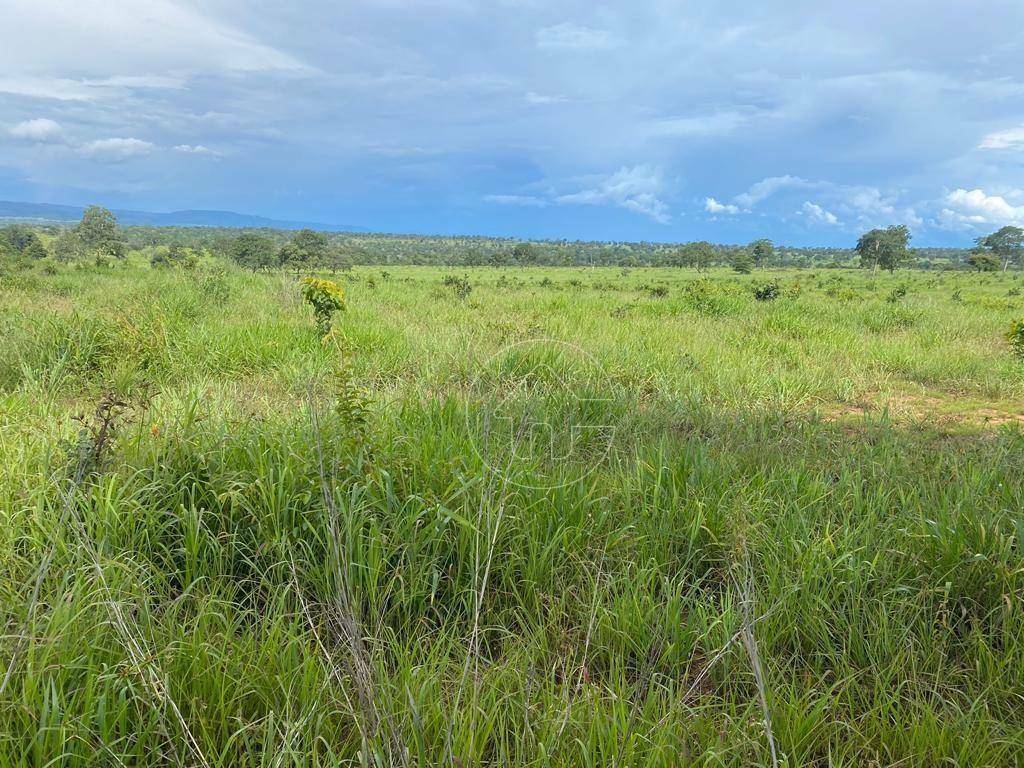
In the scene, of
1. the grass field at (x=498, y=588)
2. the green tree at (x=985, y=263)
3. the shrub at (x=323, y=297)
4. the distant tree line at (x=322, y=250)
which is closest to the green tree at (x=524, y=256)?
the distant tree line at (x=322, y=250)

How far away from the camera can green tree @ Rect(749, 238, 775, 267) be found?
84312mm

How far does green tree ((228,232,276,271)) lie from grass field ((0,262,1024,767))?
1903 inches

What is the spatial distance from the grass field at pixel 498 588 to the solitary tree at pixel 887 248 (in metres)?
77.4

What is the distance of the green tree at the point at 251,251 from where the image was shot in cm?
4947

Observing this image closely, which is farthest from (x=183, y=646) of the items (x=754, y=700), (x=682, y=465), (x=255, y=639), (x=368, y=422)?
(x=682, y=465)

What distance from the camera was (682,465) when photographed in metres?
3.36

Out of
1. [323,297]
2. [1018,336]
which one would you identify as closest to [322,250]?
[323,297]

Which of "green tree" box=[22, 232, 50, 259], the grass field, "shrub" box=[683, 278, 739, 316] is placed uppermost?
"green tree" box=[22, 232, 50, 259]

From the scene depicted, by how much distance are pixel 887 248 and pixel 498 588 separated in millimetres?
81749

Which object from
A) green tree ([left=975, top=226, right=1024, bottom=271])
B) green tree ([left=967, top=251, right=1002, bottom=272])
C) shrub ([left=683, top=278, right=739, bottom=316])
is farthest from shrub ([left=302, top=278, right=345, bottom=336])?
green tree ([left=975, top=226, right=1024, bottom=271])

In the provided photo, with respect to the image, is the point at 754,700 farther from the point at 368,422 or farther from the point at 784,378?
the point at 784,378

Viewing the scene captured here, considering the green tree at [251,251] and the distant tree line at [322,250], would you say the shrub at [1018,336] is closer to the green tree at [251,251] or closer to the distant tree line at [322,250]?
the distant tree line at [322,250]

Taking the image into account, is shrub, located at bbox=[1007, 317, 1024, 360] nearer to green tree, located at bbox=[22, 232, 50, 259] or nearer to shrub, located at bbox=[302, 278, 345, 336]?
shrub, located at bbox=[302, 278, 345, 336]

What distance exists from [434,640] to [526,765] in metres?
0.79
